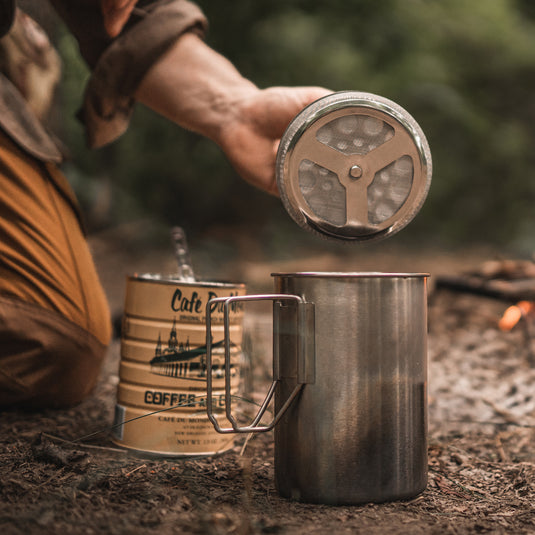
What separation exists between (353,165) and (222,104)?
63cm

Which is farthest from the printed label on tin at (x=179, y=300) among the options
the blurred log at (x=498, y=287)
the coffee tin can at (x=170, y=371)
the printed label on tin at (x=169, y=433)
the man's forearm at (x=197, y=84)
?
the blurred log at (x=498, y=287)

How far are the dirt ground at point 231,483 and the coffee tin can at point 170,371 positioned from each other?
5 cm

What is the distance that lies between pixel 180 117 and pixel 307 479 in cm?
118

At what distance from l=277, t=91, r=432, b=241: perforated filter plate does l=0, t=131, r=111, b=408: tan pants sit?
0.75 metres

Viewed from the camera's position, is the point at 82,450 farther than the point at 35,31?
No

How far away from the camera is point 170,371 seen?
157 centimetres

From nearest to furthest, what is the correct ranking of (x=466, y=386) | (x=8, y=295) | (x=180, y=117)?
1. (x=8, y=295)
2. (x=180, y=117)
3. (x=466, y=386)

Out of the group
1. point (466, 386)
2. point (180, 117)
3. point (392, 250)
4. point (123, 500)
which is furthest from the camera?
point (392, 250)

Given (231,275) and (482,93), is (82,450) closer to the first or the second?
(231,275)

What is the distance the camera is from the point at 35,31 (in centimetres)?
269

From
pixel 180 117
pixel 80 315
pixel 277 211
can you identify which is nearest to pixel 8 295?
pixel 80 315

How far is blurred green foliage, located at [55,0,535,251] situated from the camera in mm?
7215

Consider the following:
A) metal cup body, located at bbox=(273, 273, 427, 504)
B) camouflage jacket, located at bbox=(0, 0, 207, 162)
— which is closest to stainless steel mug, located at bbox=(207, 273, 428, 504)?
metal cup body, located at bbox=(273, 273, 427, 504)

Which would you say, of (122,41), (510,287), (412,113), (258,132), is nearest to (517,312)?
(510,287)
